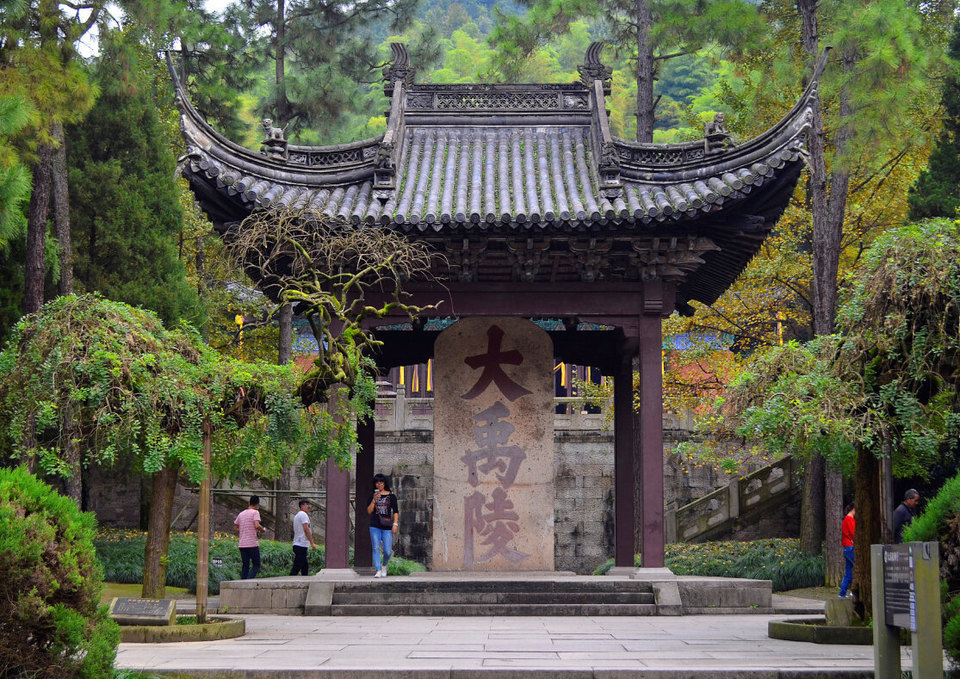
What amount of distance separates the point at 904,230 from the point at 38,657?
673 centimetres

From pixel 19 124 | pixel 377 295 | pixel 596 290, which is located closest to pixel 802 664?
pixel 596 290

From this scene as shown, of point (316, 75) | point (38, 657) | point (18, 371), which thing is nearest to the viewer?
point (38, 657)

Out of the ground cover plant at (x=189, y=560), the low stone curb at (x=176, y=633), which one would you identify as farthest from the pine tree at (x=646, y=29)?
the low stone curb at (x=176, y=633)

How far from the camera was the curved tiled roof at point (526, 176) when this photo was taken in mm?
12289

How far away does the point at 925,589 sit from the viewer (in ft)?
19.7

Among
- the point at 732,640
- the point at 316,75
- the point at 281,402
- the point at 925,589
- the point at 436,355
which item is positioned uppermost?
the point at 316,75

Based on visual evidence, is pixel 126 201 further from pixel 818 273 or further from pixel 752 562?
pixel 752 562

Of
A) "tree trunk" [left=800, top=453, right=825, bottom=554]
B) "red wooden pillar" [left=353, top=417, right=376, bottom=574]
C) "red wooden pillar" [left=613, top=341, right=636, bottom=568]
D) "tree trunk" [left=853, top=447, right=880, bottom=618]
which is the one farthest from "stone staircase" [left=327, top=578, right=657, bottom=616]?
"tree trunk" [left=800, top=453, right=825, bottom=554]

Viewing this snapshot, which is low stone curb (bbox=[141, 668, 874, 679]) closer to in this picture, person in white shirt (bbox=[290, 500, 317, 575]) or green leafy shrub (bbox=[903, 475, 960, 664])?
green leafy shrub (bbox=[903, 475, 960, 664])

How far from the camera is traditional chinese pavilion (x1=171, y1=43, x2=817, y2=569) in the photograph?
12.3m

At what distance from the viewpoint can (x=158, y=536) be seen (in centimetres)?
971

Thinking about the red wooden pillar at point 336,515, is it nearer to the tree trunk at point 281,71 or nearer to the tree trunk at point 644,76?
the tree trunk at point 644,76

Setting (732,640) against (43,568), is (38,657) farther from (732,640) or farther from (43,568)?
(732,640)

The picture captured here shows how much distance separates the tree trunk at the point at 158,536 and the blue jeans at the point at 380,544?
4.40m
